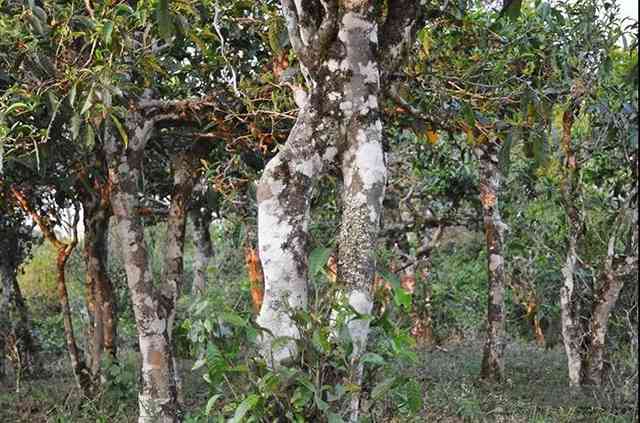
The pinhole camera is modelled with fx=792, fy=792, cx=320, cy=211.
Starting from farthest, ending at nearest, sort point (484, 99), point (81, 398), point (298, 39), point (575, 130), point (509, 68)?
point (575, 130)
point (81, 398)
point (509, 68)
point (484, 99)
point (298, 39)

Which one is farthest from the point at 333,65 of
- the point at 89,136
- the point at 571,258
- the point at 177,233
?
the point at 571,258

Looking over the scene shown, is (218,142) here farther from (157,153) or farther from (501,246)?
(501,246)

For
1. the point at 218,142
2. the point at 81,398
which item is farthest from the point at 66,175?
the point at 81,398

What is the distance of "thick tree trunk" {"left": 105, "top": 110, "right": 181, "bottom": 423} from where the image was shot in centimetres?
543

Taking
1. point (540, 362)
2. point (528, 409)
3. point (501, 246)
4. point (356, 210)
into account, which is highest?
point (356, 210)

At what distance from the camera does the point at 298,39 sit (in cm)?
370

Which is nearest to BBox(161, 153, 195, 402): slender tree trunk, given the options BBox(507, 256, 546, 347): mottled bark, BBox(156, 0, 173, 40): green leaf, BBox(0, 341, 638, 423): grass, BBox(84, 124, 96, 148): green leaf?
BBox(0, 341, 638, 423): grass

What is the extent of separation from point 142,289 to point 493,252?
14.0ft

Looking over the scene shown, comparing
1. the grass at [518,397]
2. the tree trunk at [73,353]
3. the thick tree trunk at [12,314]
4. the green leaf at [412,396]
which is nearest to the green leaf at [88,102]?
the green leaf at [412,396]

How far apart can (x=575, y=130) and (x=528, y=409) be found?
3629mm

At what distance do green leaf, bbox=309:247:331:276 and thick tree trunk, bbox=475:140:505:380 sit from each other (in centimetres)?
540

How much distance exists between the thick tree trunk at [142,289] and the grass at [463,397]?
0.54m

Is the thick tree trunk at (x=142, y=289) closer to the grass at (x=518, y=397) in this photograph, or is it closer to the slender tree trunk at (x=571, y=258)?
the grass at (x=518, y=397)

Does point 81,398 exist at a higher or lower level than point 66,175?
lower
